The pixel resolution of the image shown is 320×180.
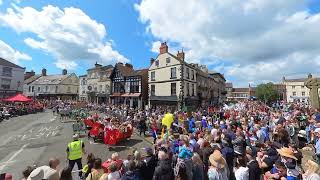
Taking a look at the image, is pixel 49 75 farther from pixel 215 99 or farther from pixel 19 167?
pixel 19 167

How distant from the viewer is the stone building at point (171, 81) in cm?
3575

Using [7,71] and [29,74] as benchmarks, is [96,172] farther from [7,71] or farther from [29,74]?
[29,74]

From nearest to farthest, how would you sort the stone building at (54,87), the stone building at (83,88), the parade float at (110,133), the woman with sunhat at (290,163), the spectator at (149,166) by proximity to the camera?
the woman with sunhat at (290,163)
the spectator at (149,166)
the parade float at (110,133)
the stone building at (83,88)
the stone building at (54,87)

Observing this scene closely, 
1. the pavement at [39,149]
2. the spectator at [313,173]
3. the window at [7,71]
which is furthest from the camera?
the window at [7,71]

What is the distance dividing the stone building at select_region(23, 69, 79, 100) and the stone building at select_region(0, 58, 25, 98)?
282 inches

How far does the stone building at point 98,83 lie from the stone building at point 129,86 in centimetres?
376

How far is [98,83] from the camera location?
55.8 m

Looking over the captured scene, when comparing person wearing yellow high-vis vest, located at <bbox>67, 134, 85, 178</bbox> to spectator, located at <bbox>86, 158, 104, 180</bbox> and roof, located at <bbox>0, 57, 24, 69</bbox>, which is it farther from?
roof, located at <bbox>0, 57, 24, 69</bbox>

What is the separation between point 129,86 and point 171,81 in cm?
1027

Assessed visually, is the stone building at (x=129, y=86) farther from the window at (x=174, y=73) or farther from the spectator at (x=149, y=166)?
the spectator at (x=149, y=166)

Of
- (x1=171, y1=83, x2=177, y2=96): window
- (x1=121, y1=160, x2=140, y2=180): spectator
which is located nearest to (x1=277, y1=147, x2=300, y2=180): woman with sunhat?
(x1=121, y1=160, x2=140, y2=180): spectator

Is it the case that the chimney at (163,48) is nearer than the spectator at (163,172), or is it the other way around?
the spectator at (163,172)

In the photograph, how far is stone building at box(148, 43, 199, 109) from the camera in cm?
3575

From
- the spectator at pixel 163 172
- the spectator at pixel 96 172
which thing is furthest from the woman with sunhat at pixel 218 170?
the spectator at pixel 96 172
